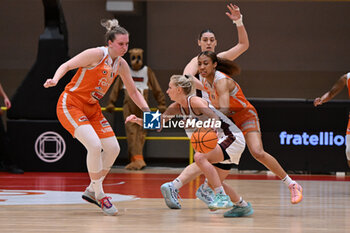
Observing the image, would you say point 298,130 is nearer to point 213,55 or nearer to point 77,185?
point 77,185

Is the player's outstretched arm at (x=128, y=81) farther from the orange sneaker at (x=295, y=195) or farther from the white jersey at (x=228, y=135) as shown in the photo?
the orange sneaker at (x=295, y=195)

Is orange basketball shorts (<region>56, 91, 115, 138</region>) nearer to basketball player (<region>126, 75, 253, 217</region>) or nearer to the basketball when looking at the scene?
basketball player (<region>126, 75, 253, 217</region>)

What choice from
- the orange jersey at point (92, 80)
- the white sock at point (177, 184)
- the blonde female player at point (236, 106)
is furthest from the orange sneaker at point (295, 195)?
the orange jersey at point (92, 80)

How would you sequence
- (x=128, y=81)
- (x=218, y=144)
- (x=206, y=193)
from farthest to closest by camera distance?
(x=128, y=81)
(x=206, y=193)
(x=218, y=144)

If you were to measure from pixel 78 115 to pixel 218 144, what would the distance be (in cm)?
121

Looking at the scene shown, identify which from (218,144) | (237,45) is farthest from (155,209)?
(237,45)

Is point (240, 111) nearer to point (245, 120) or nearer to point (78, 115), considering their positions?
point (245, 120)

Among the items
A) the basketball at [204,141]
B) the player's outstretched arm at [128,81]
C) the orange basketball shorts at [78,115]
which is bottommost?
the basketball at [204,141]

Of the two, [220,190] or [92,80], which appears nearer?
[220,190]

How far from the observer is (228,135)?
5.04m

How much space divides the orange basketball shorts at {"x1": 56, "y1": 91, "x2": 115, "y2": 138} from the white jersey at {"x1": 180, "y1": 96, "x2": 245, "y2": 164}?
0.78 metres

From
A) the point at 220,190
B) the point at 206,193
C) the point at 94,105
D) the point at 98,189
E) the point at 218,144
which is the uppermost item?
the point at 94,105

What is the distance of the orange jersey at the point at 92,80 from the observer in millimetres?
5250

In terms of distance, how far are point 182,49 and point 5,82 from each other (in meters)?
3.80
